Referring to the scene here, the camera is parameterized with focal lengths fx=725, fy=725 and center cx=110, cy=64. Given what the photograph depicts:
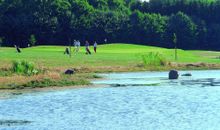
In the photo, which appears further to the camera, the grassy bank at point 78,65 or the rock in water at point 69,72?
the rock in water at point 69,72

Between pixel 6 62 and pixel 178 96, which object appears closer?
pixel 178 96

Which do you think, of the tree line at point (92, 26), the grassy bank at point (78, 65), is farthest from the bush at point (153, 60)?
the tree line at point (92, 26)

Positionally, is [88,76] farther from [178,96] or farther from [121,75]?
[178,96]

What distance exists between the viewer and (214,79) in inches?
2783

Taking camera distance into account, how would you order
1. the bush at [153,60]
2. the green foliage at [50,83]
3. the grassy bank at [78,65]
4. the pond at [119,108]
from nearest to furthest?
1. the pond at [119,108]
2. the green foliage at [50,83]
3. the grassy bank at [78,65]
4. the bush at [153,60]

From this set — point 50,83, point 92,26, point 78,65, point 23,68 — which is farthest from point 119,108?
point 92,26

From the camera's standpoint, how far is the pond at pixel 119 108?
1386 inches

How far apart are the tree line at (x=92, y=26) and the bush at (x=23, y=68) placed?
73.3 metres

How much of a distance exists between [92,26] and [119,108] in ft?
350

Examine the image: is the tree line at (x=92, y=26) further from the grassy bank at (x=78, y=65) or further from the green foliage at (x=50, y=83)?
the green foliage at (x=50, y=83)

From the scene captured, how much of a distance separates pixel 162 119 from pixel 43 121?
6088mm

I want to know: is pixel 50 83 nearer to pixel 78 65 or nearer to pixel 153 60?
pixel 78 65

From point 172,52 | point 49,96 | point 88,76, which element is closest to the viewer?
point 49,96

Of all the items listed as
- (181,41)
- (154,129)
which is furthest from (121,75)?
(181,41)
